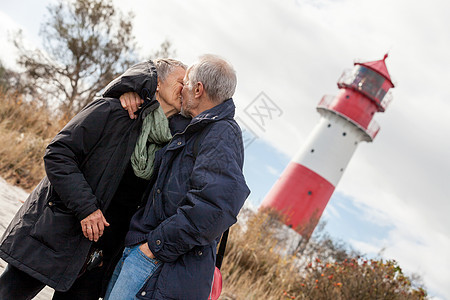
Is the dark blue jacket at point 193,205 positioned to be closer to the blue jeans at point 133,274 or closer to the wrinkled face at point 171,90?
the blue jeans at point 133,274

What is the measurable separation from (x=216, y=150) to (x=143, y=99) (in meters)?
0.50

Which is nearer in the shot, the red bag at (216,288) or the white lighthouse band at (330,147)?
the red bag at (216,288)

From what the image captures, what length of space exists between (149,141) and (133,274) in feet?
2.11

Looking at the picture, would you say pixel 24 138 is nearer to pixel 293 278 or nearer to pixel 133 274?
pixel 293 278

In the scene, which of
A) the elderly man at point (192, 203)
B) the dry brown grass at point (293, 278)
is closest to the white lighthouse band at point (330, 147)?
the dry brown grass at point (293, 278)

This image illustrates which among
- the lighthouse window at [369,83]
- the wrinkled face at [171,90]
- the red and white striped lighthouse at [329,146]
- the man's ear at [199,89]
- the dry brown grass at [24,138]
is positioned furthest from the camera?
A: the lighthouse window at [369,83]

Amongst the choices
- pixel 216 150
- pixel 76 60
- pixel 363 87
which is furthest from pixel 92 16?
pixel 216 150

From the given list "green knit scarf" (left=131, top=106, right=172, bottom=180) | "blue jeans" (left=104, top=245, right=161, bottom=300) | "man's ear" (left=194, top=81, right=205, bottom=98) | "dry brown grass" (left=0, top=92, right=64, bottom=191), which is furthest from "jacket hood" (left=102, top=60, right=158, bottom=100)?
"dry brown grass" (left=0, top=92, right=64, bottom=191)

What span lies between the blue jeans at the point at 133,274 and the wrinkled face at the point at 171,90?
78 centimetres

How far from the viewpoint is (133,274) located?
1709mm

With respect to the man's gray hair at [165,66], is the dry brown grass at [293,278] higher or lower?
lower

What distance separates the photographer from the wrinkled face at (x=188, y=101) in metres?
1.91

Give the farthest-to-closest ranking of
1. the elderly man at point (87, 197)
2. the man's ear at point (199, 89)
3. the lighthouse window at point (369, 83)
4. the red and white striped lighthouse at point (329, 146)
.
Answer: the lighthouse window at point (369, 83), the red and white striped lighthouse at point (329, 146), the man's ear at point (199, 89), the elderly man at point (87, 197)

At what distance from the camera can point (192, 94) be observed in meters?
1.90
